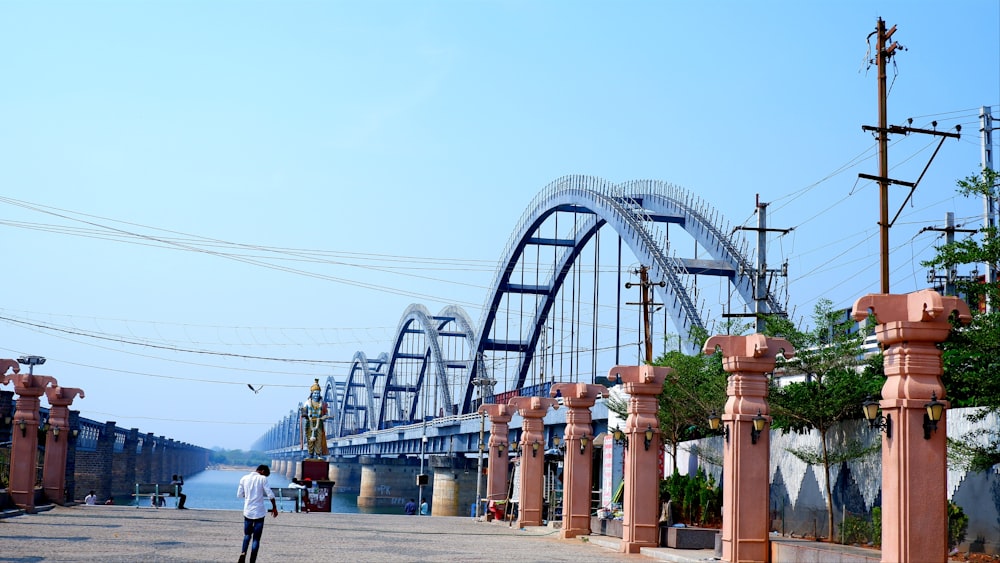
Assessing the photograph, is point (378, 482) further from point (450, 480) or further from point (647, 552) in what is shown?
point (647, 552)

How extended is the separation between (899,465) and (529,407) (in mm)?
21723

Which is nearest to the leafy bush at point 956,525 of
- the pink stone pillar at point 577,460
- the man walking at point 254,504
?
the man walking at point 254,504

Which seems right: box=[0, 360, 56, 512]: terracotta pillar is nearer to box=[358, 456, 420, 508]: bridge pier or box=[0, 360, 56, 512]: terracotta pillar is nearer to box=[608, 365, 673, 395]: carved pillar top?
box=[608, 365, 673, 395]: carved pillar top

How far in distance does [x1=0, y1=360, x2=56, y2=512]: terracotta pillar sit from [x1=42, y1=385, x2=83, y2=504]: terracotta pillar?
1.49 meters

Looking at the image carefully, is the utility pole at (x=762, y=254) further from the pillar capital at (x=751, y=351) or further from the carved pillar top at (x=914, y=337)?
the carved pillar top at (x=914, y=337)

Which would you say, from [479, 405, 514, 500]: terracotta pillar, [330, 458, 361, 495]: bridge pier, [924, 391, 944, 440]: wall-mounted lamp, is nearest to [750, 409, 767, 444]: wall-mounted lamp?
[924, 391, 944, 440]: wall-mounted lamp

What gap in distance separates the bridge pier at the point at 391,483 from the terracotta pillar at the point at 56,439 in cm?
9579

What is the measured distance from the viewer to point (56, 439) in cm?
3575

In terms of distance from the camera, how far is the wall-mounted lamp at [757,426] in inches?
798

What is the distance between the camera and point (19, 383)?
110ft

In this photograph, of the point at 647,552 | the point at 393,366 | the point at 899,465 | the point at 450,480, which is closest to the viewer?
the point at 899,465

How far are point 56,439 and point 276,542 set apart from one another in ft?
47.0

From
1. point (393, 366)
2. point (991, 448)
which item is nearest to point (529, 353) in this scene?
point (393, 366)

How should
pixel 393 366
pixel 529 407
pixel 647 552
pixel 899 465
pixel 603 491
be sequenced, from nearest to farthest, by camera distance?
1. pixel 899 465
2. pixel 647 552
3. pixel 603 491
4. pixel 529 407
5. pixel 393 366
